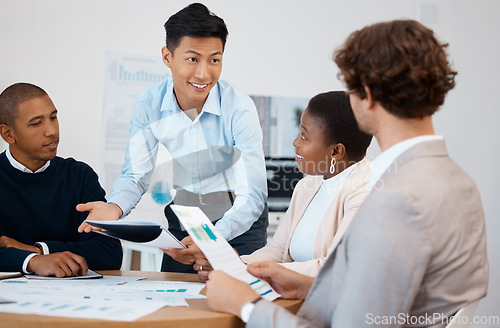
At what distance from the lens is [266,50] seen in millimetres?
3162

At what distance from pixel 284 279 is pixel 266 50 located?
2084 millimetres

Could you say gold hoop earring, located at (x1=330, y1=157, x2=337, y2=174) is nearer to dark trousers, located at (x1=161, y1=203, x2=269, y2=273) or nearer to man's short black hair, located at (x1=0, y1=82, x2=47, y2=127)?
dark trousers, located at (x1=161, y1=203, x2=269, y2=273)

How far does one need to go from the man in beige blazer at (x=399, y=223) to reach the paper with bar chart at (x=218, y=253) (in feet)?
0.35

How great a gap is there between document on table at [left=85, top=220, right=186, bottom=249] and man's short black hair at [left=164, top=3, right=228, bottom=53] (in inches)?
44.9

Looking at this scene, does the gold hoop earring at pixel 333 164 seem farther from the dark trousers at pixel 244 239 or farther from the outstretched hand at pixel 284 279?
the dark trousers at pixel 244 239

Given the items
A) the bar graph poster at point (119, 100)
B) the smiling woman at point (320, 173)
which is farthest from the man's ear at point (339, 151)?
the bar graph poster at point (119, 100)

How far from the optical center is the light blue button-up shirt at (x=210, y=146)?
2.45 m

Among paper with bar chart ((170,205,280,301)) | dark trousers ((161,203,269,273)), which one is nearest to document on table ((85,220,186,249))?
paper with bar chart ((170,205,280,301))

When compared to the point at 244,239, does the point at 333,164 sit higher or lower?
higher

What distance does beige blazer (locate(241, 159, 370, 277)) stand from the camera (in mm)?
1592

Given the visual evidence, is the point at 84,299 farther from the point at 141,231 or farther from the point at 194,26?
the point at 194,26

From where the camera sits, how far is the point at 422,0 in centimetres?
352

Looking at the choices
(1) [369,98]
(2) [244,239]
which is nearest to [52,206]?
(2) [244,239]

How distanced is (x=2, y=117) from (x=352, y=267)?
74.5 inches
